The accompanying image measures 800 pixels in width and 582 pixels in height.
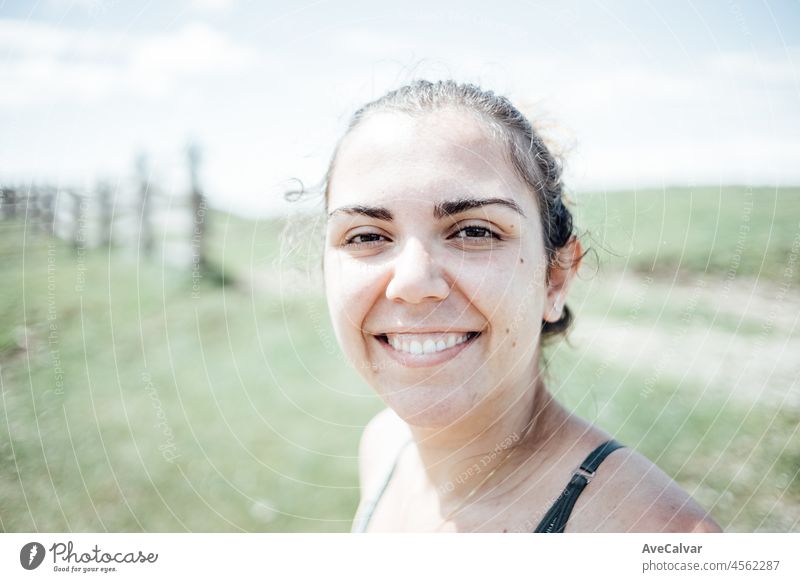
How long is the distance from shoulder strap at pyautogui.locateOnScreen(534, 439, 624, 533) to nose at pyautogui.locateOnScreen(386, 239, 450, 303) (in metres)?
0.34

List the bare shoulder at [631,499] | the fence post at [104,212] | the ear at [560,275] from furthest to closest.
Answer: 1. the fence post at [104,212]
2. the ear at [560,275]
3. the bare shoulder at [631,499]

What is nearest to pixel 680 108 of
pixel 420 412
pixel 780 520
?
pixel 420 412

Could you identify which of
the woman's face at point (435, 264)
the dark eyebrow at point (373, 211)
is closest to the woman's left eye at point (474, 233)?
the woman's face at point (435, 264)

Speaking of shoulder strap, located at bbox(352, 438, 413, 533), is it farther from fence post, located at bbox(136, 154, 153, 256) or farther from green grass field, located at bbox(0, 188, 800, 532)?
fence post, located at bbox(136, 154, 153, 256)

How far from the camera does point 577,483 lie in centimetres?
95

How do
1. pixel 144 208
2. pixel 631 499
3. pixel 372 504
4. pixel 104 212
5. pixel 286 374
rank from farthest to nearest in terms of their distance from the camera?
pixel 286 374 < pixel 144 208 < pixel 104 212 < pixel 372 504 < pixel 631 499

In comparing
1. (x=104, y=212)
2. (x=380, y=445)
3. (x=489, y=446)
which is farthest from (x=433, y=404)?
(x=104, y=212)

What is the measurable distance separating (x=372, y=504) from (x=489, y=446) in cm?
32

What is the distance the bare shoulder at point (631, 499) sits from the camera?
0.92 meters

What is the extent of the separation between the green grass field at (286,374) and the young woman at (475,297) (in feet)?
1.40

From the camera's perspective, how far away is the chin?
99 cm

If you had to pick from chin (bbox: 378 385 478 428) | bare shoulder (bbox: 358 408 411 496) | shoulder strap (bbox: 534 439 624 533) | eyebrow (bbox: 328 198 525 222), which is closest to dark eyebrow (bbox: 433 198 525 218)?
eyebrow (bbox: 328 198 525 222)

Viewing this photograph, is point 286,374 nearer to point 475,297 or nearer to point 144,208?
point 144,208

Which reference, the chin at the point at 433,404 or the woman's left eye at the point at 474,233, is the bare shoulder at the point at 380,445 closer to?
the chin at the point at 433,404
